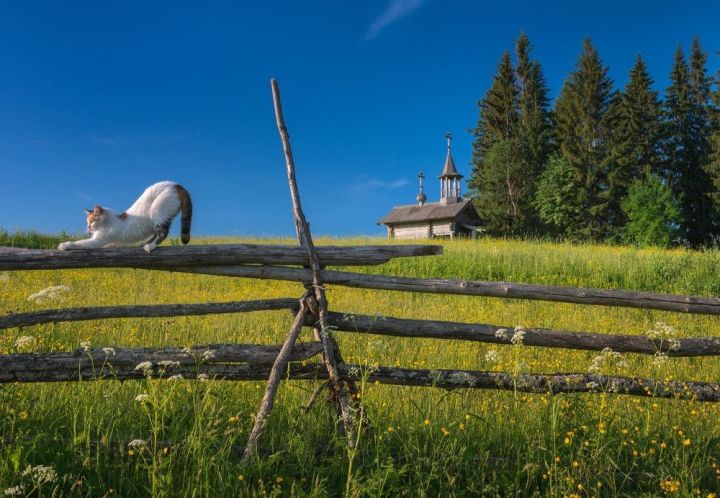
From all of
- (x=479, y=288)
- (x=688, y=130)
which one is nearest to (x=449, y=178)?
(x=688, y=130)

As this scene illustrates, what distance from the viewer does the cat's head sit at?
3525 mm

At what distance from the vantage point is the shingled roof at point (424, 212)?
43.4 metres

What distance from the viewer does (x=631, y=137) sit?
128 feet

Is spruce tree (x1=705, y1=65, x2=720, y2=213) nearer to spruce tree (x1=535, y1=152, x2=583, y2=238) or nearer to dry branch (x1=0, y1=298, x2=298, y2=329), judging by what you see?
spruce tree (x1=535, y1=152, x2=583, y2=238)

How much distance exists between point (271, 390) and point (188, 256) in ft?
4.57

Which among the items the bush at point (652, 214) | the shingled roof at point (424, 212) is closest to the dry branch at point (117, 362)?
the bush at point (652, 214)

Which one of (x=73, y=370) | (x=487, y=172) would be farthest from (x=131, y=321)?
(x=487, y=172)

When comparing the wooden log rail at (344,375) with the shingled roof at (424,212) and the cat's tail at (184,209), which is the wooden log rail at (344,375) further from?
the shingled roof at (424,212)

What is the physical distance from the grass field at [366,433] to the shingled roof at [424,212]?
35311mm

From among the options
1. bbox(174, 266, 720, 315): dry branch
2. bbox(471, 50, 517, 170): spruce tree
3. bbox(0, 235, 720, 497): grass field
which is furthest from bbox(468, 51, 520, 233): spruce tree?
bbox(174, 266, 720, 315): dry branch

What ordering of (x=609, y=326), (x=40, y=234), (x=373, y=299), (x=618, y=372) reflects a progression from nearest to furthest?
(x=618, y=372), (x=609, y=326), (x=373, y=299), (x=40, y=234)

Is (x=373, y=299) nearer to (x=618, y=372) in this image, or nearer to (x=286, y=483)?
(x=618, y=372)

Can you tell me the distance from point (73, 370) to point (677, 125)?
4678 centimetres

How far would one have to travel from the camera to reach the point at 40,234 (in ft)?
57.9
